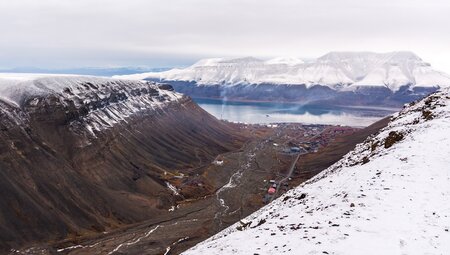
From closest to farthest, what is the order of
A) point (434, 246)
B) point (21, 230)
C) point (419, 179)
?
point (434, 246) < point (419, 179) < point (21, 230)

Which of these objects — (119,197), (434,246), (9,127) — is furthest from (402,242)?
(9,127)

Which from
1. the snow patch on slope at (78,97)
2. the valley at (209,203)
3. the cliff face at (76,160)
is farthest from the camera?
the snow patch on slope at (78,97)

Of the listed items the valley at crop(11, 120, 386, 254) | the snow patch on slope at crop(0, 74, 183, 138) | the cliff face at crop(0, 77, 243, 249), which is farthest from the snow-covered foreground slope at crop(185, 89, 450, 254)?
the snow patch on slope at crop(0, 74, 183, 138)

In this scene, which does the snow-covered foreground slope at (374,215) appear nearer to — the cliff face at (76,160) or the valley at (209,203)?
the valley at (209,203)

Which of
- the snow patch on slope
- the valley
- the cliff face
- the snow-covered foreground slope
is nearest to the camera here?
the snow-covered foreground slope

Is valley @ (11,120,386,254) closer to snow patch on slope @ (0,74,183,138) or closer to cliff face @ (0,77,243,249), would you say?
cliff face @ (0,77,243,249)

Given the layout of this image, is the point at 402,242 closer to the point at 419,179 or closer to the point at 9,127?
the point at 419,179

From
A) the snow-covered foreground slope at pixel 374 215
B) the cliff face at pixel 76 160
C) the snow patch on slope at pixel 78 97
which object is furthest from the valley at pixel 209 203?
the snow-covered foreground slope at pixel 374 215
